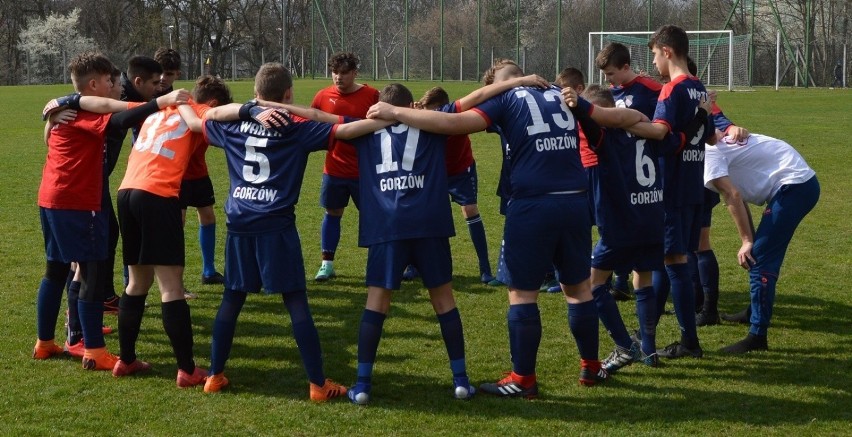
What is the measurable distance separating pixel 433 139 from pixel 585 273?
115 centimetres

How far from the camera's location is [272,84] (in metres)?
5.36

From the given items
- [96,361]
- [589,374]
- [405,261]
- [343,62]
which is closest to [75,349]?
[96,361]

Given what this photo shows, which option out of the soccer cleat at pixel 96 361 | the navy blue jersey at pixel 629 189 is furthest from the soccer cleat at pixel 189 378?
the navy blue jersey at pixel 629 189

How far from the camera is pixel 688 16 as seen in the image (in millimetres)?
45250

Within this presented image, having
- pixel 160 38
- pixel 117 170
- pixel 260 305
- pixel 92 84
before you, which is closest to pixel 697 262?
pixel 260 305

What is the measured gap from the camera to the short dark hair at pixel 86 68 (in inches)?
233

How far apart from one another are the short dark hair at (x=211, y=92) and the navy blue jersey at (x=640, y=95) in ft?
8.52

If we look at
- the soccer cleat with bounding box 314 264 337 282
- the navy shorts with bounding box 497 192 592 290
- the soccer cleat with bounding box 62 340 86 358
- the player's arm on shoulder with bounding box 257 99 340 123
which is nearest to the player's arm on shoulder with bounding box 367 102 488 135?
the player's arm on shoulder with bounding box 257 99 340 123

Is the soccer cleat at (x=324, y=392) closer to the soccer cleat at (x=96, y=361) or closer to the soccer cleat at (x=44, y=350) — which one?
the soccer cleat at (x=96, y=361)

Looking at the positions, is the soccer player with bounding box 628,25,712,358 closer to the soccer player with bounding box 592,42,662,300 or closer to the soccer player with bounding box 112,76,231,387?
the soccer player with bounding box 592,42,662,300

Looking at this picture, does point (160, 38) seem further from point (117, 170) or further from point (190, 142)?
point (190, 142)

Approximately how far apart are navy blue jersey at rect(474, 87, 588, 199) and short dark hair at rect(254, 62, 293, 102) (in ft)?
3.73

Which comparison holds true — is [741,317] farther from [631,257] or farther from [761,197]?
[631,257]

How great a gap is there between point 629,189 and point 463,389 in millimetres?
1571
